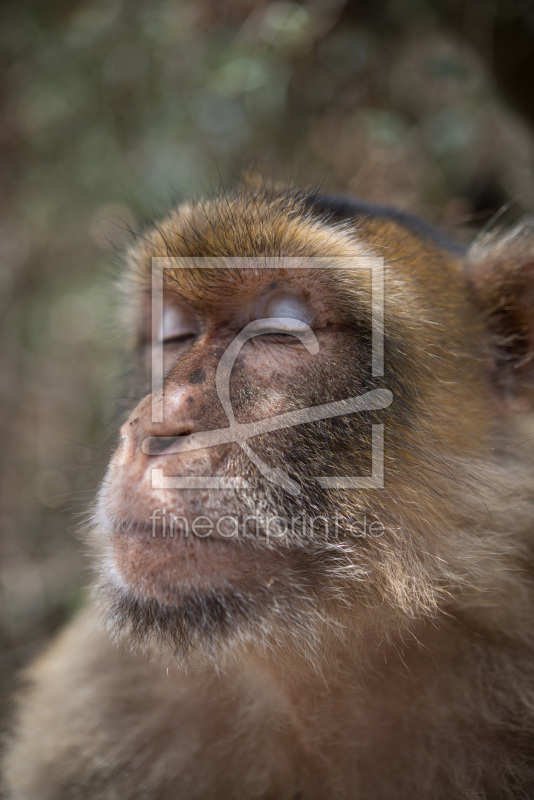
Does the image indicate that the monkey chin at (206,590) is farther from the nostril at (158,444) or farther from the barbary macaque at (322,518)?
the nostril at (158,444)

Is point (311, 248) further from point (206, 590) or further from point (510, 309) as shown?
point (206, 590)

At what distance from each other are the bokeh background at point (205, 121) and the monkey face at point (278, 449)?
1.83 metres

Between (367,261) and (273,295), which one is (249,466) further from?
(367,261)

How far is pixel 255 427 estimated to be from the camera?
1446 mm

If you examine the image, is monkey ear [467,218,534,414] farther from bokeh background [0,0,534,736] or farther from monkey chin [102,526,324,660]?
bokeh background [0,0,534,736]

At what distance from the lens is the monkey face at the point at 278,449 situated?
141cm

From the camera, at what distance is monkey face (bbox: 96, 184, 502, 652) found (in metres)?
1.41

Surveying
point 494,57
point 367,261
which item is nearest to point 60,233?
point 494,57

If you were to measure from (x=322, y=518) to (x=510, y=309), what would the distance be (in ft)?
3.20

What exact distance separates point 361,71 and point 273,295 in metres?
3.05

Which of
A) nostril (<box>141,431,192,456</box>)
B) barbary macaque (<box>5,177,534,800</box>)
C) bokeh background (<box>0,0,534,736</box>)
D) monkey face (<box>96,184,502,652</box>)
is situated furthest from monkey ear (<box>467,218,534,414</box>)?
bokeh background (<box>0,0,534,736</box>)

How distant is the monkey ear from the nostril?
3.44 feet

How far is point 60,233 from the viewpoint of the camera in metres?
4.81

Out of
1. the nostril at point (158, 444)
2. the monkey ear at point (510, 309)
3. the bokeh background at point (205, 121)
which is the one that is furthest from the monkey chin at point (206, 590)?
the bokeh background at point (205, 121)
